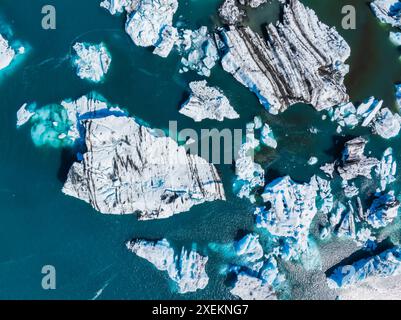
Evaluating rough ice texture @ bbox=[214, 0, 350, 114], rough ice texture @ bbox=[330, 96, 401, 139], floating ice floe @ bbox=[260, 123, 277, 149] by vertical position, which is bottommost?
floating ice floe @ bbox=[260, 123, 277, 149]

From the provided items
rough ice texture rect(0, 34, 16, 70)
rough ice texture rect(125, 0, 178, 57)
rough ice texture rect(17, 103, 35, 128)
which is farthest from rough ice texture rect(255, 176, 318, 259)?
rough ice texture rect(0, 34, 16, 70)

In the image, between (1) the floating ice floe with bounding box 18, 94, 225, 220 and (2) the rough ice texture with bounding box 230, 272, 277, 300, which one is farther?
(2) the rough ice texture with bounding box 230, 272, 277, 300

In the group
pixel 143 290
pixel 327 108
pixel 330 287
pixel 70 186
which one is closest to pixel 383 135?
pixel 327 108

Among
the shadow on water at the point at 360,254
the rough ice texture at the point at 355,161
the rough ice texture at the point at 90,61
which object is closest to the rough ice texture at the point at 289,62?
the rough ice texture at the point at 355,161

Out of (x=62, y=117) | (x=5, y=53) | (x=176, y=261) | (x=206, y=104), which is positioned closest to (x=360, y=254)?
(x=176, y=261)

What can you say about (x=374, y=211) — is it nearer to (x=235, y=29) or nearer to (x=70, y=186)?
(x=235, y=29)

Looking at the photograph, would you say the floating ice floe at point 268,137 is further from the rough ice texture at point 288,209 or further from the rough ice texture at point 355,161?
the rough ice texture at point 355,161

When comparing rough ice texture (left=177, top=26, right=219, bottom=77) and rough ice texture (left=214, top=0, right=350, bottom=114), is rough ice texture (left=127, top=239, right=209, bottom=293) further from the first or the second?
rough ice texture (left=177, top=26, right=219, bottom=77)
